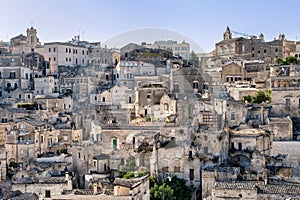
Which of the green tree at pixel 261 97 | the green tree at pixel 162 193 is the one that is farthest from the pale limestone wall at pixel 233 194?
the green tree at pixel 261 97

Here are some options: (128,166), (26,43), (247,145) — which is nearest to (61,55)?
(26,43)

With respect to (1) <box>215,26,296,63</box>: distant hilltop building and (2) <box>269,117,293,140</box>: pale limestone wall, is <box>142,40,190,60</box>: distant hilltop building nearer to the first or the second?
(1) <box>215,26,296,63</box>: distant hilltop building

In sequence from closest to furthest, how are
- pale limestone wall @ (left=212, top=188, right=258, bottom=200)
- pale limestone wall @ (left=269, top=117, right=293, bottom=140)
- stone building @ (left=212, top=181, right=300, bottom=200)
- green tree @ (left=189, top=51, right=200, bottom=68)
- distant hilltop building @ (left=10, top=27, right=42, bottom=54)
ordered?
stone building @ (left=212, top=181, right=300, bottom=200), pale limestone wall @ (left=212, top=188, right=258, bottom=200), pale limestone wall @ (left=269, top=117, right=293, bottom=140), green tree @ (left=189, top=51, right=200, bottom=68), distant hilltop building @ (left=10, top=27, right=42, bottom=54)

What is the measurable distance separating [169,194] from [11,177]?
6.56m

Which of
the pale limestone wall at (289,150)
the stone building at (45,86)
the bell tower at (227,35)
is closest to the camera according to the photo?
the pale limestone wall at (289,150)

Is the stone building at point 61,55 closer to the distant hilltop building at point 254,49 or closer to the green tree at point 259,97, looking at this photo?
the distant hilltop building at point 254,49

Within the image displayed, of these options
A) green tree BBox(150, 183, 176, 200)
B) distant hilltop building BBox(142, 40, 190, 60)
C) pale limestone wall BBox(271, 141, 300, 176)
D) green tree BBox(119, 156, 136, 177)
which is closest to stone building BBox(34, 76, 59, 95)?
distant hilltop building BBox(142, 40, 190, 60)

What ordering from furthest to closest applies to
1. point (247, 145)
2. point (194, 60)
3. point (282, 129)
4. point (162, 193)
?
point (194, 60) → point (282, 129) → point (247, 145) → point (162, 193)

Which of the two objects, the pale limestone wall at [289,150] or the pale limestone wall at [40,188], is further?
the pale limestone wall at [289,150]

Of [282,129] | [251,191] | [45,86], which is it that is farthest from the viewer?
[45,86]

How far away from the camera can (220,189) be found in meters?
15.1

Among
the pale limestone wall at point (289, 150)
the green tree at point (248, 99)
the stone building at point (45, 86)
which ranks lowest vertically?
the pale limestone wall at point (289, 150)

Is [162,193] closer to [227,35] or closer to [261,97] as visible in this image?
[261,97]

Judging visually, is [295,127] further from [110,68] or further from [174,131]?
[110,68]
